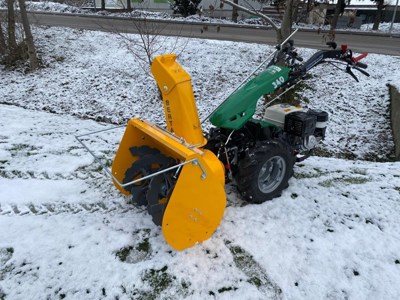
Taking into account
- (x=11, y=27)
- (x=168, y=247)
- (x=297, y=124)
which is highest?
(x=11, y=27)

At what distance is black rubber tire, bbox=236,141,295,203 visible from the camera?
328 centimetres

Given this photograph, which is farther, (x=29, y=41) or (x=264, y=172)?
(x=29, y=41)

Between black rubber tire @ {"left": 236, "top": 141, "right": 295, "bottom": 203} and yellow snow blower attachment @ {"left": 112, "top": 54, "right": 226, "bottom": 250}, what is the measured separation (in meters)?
0.53

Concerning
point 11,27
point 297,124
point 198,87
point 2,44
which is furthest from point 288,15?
point 2,44

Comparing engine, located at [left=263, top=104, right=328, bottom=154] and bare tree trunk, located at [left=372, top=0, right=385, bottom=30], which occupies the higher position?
bare tree trunk, located at [left=372, top=0, right=385, bottom=30]

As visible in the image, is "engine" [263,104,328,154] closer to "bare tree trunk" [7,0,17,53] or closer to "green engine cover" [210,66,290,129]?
"green engine cover" [210,66,290,129]

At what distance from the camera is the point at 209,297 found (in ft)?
8.39

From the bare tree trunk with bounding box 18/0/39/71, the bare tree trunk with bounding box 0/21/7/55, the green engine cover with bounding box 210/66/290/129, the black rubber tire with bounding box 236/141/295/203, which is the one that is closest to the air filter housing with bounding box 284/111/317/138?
the black rubber tire with bounding box 236/141/295/203

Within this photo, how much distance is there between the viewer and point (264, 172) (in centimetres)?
369

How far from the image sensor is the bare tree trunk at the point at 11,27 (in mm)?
9718

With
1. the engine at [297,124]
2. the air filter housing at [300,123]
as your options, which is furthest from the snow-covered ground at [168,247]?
the air filter housing at [300,123]

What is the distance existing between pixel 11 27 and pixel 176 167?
9.98 meters

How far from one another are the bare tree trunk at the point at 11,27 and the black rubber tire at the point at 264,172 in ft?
32.1

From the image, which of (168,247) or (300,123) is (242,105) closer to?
(300,123)
